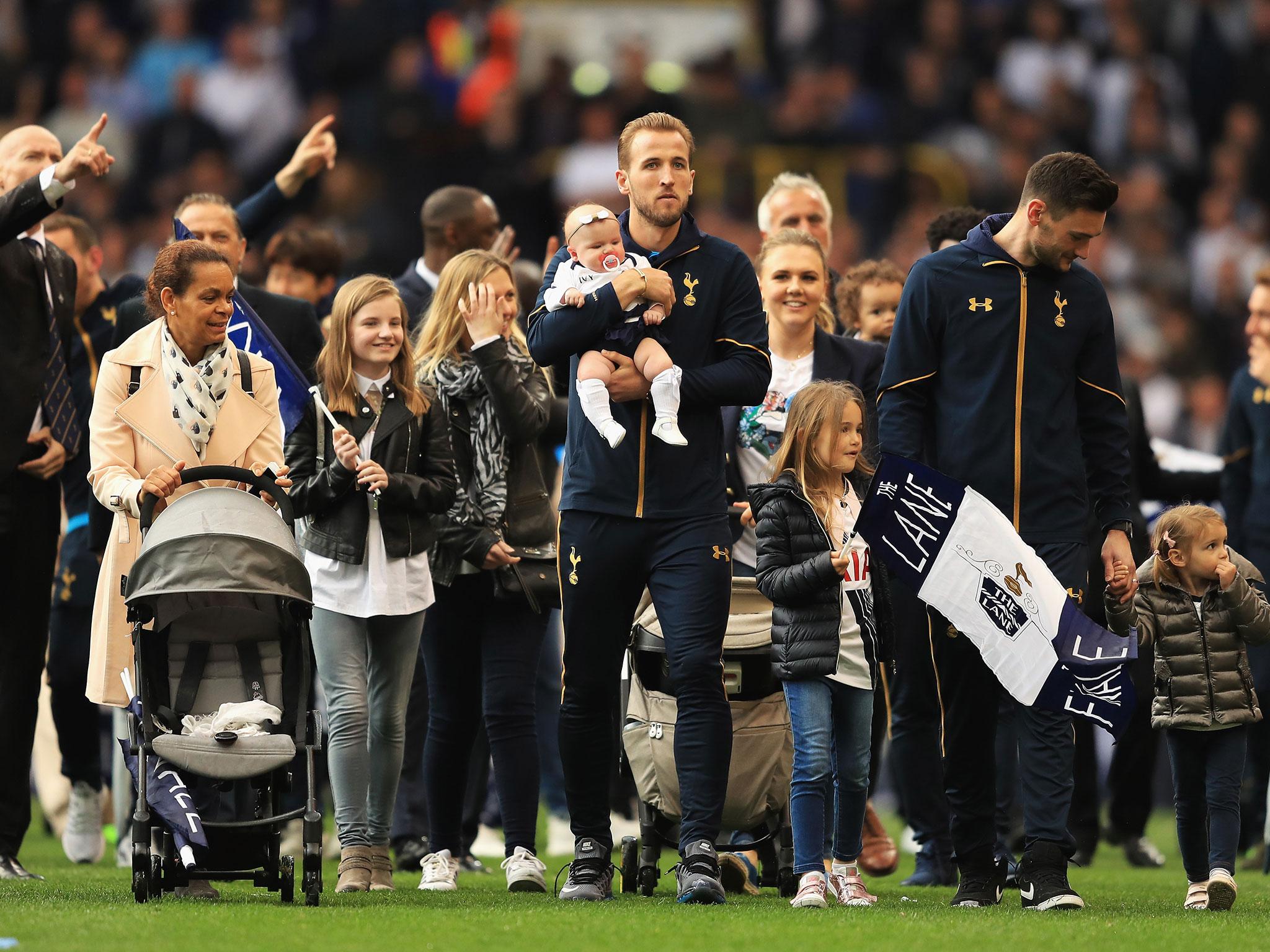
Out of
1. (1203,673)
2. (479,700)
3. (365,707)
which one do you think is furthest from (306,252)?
(1203,673)

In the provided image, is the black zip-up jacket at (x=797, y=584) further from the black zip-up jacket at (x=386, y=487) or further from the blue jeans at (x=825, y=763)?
the black zip-up jacket at (x=386, y=487)

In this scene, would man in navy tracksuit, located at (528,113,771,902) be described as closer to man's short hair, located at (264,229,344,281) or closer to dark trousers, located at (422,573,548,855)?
dark trousers, located at (422,573,548,855)

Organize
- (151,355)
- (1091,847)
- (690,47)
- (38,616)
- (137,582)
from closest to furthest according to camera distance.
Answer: (137,582)
(151,355)
(38,616)
(1091,847)
(690,47)

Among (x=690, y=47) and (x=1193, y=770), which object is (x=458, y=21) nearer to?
(x=690, y=47)

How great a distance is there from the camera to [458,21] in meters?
18.9

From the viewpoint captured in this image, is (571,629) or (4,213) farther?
(4,213)

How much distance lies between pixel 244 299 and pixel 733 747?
2.62 meters

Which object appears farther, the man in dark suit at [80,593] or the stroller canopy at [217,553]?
the man in dark suit at [80,593]

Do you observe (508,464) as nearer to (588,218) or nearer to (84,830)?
(588,218)

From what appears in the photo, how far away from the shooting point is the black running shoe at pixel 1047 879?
6625 millimetres

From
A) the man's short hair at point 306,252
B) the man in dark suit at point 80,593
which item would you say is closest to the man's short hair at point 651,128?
the man in dark suit at point 80,593

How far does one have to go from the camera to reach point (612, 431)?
→ 6.52 metres

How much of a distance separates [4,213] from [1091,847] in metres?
5.40

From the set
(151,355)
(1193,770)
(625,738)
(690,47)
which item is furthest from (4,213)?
(690,47)
